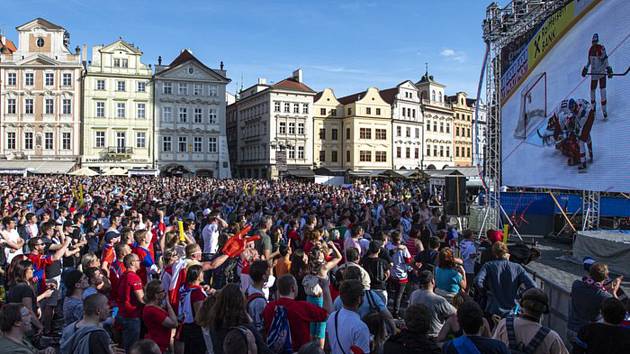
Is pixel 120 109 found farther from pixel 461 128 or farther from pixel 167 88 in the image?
pixel 461 128

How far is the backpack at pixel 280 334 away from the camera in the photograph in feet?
14.1

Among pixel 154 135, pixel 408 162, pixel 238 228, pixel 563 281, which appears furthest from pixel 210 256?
pixel 408 162

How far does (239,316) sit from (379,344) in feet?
4.24

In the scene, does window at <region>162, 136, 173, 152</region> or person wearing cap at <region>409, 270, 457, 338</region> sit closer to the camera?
person wearing cap at <region>409, 270, 457, 338</region>

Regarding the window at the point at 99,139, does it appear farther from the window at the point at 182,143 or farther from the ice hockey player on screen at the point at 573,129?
the ice hockey player on screen at the point at 573,129

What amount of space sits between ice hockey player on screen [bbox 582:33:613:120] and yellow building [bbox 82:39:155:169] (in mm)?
48452

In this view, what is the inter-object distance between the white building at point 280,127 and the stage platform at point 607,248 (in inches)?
1646

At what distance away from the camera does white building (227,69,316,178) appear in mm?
54469

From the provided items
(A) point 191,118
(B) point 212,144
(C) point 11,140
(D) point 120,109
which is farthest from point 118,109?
(C) point 11,140

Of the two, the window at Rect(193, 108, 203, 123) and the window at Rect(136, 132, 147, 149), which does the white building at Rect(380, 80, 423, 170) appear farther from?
the window at Rect(136, 132, 147, 149)

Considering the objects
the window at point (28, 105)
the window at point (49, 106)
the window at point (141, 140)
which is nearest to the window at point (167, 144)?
the window at point (141, 140)

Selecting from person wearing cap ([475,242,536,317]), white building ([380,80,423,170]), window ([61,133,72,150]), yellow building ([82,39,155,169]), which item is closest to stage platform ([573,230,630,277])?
person wearing cap ([475,242,536,317])

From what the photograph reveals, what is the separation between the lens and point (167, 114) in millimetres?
54844

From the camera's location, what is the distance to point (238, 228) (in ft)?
31.4
